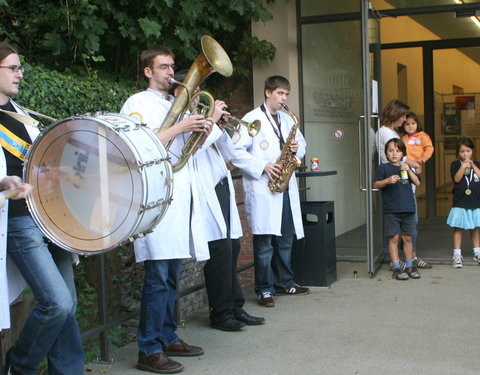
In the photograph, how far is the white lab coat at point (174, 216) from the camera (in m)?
4.53

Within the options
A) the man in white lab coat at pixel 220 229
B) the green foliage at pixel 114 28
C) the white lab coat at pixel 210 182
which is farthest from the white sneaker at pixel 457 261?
the white lab coat at pixel 210 182

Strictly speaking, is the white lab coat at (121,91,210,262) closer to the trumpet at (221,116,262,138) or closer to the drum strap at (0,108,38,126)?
the trumpet at (221,116,262,138)

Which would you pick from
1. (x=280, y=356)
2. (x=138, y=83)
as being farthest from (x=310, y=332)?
(x=138, y=83)

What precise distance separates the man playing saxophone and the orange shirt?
1653 mm

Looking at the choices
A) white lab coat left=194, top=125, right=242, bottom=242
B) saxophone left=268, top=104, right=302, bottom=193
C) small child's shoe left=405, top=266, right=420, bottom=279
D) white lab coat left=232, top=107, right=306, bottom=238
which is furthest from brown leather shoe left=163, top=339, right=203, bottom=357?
small child's shoe left=405, top=266, right=420, bottom=279

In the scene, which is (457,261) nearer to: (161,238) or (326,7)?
(326,7)

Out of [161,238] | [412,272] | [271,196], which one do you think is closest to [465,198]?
[412,272]

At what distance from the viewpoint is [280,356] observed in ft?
16.1

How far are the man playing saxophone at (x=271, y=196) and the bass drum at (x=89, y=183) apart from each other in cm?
244

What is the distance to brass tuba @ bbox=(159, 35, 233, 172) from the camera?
4.29 metres

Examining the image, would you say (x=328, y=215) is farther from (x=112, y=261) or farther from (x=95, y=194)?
(x=95, y=194)

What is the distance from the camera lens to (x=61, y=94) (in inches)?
210

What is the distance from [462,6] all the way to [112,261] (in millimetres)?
4689

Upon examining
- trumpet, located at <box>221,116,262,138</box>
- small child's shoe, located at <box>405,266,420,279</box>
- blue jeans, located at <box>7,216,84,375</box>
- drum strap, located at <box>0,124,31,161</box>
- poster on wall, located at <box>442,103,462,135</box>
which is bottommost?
small child's shoe, located at <box>405,266,420,279</box>
